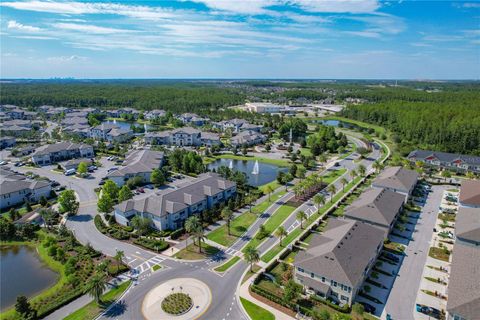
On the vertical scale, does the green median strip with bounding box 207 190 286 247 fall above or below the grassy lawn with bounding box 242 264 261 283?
above

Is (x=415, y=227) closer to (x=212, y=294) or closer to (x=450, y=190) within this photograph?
(x=450, y=190)

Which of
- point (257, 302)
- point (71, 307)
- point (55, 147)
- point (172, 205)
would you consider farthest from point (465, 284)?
point (55, 147)

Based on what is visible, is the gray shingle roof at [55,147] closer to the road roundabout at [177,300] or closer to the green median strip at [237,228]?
the green median strip at [237,228]

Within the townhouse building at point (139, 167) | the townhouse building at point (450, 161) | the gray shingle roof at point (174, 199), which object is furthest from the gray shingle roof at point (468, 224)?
the townhouse building at point (139, 167)

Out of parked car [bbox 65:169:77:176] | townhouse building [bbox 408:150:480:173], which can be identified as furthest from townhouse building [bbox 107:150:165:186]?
townhouse building [bbox 408:150:480:173]

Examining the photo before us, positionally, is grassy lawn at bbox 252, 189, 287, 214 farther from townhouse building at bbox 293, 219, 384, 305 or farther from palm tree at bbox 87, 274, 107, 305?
palm tree at bbox 87, 274, 107, 305

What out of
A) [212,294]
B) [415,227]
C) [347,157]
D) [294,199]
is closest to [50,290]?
[212,294]
